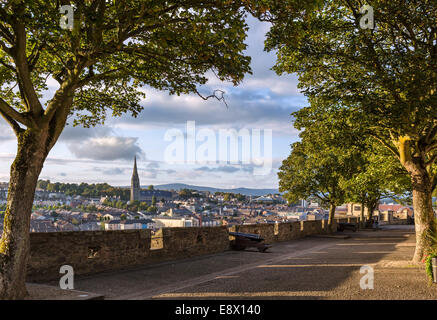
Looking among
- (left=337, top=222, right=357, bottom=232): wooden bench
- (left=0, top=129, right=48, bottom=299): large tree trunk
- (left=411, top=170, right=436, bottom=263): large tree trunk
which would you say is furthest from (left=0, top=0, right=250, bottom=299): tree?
(left=337, top=222, right=357, bottom=232): wooden bench

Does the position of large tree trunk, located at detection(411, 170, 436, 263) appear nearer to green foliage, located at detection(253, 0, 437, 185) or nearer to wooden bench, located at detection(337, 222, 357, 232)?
green foliage, located at detection(253, 0, 437, 185)

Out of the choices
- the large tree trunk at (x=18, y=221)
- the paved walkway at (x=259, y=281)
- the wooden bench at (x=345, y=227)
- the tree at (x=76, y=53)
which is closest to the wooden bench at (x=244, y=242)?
the paved walkway at (x=259, y=281)

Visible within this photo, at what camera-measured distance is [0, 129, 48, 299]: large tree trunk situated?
8.23 m

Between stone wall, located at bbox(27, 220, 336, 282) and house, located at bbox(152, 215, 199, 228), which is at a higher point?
stone wall, located at bbox(27, 220, 336, 282)

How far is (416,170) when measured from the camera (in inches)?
583

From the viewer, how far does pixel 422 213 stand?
14375mm

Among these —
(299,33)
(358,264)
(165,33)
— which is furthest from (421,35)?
(165,33)

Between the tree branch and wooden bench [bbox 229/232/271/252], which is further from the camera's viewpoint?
wooden bench [bbox 229/232/271/252]

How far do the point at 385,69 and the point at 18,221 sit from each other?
440 inches

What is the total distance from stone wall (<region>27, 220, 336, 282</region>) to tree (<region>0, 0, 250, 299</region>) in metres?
2.74
